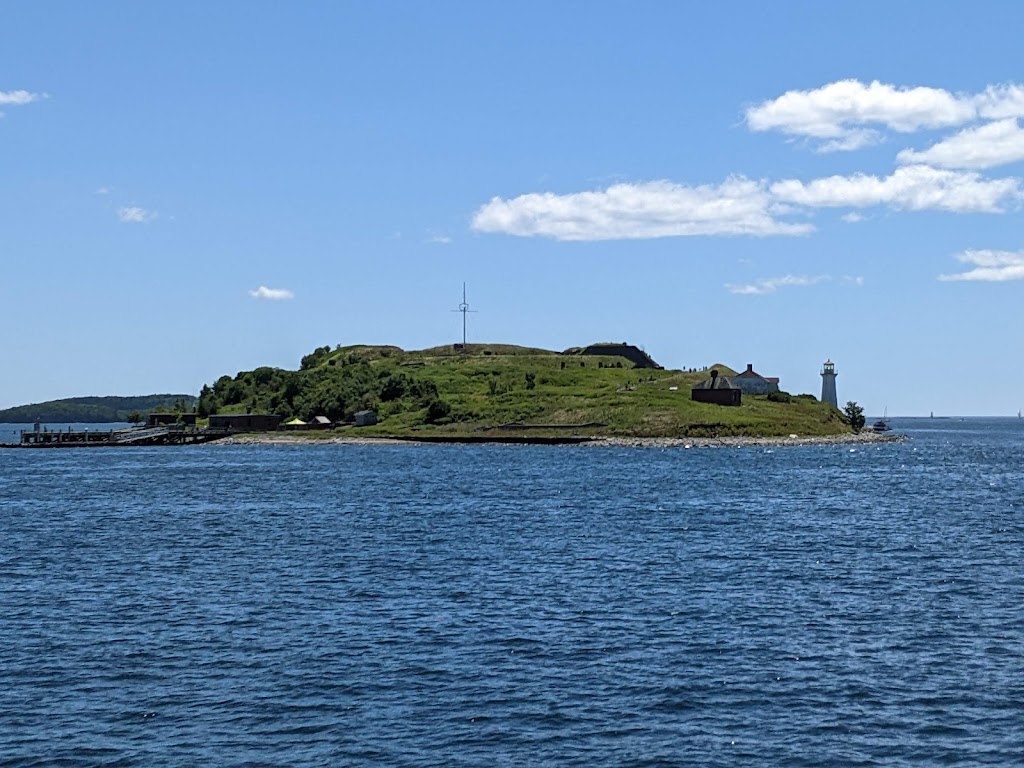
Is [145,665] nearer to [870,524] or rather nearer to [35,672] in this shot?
[35,672]

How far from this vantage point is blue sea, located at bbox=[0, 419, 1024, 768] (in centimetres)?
2855

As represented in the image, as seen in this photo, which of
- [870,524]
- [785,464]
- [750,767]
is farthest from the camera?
[785,464]

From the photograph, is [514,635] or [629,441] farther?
[629,441]

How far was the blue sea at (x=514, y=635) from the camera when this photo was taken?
93.7 ft

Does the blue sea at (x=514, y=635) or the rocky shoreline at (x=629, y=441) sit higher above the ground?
the rocky shoreline at (x=629, y=441)

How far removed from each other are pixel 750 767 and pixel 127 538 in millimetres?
49233

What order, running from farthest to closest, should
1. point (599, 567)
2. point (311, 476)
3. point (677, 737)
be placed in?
1. point (311, 476)
2. point (599, 567)
3. point (677, 737)

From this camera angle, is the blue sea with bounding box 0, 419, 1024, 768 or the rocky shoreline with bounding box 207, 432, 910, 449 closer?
the blue sea with bounding box 0, 419, 1024, 768

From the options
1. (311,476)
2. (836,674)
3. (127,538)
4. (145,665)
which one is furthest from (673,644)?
(311,476)

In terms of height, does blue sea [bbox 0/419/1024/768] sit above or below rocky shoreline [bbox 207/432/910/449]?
below

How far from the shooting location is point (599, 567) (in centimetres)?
5503

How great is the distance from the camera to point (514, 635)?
39.4 meters

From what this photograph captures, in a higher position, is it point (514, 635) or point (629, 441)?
point (629, 441)

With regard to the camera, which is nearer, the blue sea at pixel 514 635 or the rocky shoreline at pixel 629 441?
the blue sea at pixel 514 635
